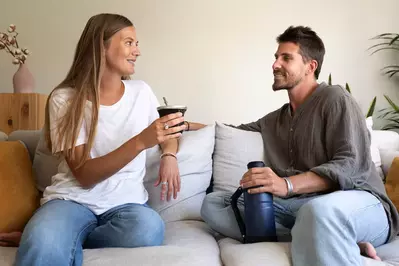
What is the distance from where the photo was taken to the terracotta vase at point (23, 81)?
8.72 ft

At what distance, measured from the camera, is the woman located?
4.44 ft

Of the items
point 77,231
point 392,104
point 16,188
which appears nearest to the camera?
point 77,231

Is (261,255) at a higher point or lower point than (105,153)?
lower

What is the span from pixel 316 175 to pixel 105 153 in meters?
0.76

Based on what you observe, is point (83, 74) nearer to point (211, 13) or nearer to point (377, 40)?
point (211, 13)

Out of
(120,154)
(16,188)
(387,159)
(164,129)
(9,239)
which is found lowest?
(9,239)

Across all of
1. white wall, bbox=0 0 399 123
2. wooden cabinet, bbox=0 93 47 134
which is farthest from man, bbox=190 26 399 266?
wooden cabinet, bbox=0 93 47 134

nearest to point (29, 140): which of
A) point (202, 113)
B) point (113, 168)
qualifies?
point (113, 168)

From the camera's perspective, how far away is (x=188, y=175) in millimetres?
2014

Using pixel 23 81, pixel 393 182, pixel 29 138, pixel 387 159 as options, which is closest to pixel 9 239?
pixel 29 138

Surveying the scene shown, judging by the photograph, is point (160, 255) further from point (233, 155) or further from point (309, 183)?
point (233, 155)

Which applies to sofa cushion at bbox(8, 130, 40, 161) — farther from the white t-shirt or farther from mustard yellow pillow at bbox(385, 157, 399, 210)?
mustard yellow pillow at bbox(385, 157, 399, 210)

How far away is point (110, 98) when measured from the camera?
1.67 meters

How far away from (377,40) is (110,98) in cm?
207
